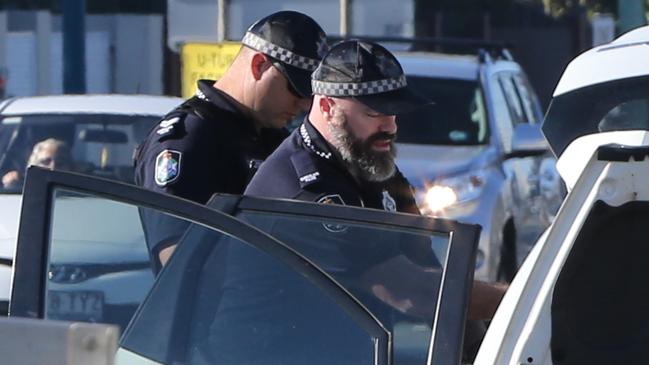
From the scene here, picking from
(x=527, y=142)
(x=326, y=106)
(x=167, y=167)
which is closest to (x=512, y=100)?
(x=527, y=142)

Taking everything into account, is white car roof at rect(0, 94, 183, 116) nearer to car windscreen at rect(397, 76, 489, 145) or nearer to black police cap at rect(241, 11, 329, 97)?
car windscreen at rect(397, 76, 489, 145)

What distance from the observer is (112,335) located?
2.20 m

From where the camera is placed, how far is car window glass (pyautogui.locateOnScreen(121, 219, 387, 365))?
3.16m

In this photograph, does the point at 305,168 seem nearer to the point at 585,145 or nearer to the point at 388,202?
the point at 388,202

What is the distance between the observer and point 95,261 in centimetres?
332

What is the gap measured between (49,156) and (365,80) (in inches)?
161

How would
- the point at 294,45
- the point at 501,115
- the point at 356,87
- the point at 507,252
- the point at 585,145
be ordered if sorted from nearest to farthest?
the point at 585,145 < the point at 356,87 < the point at 294,45 < the point at 507,252 < the point at 501,115

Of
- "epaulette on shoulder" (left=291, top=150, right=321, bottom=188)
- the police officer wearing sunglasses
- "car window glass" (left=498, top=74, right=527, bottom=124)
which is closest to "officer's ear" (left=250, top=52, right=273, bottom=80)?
the police officer wearing sunglasses

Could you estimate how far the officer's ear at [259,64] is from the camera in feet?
15.1

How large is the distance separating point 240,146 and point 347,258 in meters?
1.36

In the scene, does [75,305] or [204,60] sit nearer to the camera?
[75,305]

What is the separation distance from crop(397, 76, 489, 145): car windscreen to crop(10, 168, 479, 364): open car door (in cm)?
711

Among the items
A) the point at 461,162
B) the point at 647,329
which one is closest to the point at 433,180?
the point at 461,162

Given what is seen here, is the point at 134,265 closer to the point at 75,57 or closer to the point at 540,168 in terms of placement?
the point at 540,168
